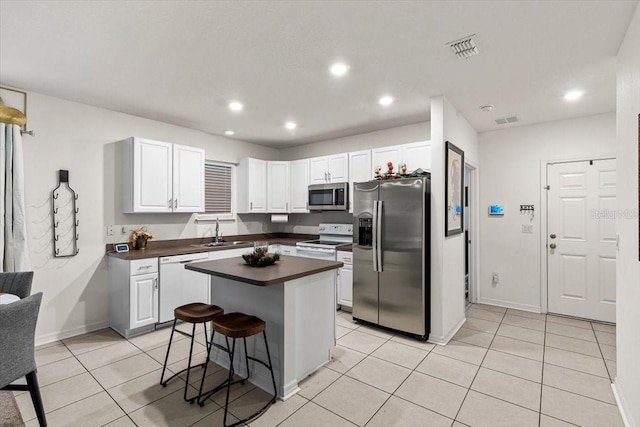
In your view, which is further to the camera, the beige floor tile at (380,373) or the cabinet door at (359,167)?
the cabinet door at (359,167)

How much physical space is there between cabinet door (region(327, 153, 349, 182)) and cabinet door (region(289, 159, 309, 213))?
496 mm

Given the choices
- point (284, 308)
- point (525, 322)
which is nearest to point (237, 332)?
point (284, 308)

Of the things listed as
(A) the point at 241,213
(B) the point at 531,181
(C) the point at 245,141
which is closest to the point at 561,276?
(B) the point at 531,181

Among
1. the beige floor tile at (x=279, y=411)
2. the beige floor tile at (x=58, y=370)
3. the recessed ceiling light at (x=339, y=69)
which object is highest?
the recessed ceiling light at (x=339, y=69)

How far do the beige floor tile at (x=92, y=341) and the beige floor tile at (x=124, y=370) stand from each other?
549 mm

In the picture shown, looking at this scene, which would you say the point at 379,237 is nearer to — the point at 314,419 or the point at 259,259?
the point at 259,259

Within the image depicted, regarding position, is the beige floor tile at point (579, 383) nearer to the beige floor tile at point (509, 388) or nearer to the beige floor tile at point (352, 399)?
the beige floor tile at point (509, 388)

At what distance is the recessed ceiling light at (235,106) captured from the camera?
11.8ft

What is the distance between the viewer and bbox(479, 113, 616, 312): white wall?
13.6 ft

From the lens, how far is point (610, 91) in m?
3.19

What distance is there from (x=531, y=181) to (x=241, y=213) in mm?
4364

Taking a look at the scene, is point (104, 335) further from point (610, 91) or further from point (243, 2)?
point (610, 91)

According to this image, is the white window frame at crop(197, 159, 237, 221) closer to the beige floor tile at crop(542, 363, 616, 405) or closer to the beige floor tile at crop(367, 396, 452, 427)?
the beige floor tile at crop(367, 396, 452, 427)

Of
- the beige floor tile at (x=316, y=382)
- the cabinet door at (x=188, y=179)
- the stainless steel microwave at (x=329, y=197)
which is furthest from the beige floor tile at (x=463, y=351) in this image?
the cabinet door at (x=188, y=179)
